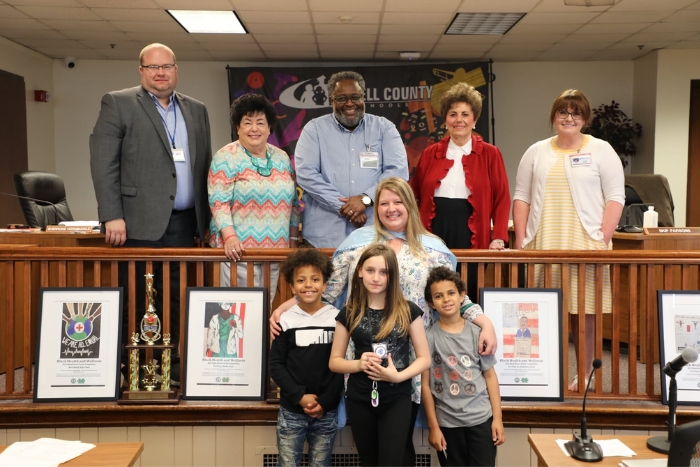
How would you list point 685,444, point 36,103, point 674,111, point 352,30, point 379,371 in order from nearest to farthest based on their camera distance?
1. point 685,444
2. point 379,371
3. point 352,30
4. point 674,111
5. point 36,103

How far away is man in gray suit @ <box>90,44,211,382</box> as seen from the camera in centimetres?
306

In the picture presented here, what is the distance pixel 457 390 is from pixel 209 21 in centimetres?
528

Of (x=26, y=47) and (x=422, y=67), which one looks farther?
(x=422, y=67)

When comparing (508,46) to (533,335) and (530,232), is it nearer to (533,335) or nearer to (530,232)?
(530,232)

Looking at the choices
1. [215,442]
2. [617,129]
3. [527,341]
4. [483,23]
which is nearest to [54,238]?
[215,442]

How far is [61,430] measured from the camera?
2.91 meters

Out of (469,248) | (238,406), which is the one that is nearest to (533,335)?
(469,248)

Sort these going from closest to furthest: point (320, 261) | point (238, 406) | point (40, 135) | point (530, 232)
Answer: point (320, 261)
point (238, 406)
point (530, 232)
point (40, 135)

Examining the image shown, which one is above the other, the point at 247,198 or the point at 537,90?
the point at 537,90

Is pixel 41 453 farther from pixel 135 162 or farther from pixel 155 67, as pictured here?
pixel 155 67

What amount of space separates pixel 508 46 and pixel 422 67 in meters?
1.18

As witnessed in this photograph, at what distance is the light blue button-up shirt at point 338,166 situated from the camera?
3.27 metres

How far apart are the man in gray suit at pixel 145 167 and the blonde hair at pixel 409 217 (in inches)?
39.7

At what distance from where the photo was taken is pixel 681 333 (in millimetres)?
2930
